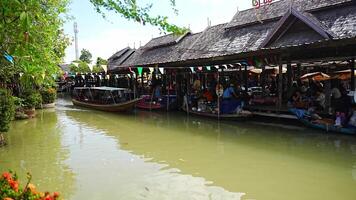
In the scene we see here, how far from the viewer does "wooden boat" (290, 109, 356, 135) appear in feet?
36.6

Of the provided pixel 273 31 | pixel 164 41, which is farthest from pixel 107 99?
pixel 273 31

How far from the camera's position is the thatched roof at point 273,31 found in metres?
12.4

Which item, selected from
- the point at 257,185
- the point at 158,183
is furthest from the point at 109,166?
the point at 257,185

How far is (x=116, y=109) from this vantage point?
20.1 metres

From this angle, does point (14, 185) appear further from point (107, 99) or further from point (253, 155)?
point (107, 99)

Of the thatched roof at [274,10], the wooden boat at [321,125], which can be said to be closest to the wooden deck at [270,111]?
the wooden boat at [321,125]

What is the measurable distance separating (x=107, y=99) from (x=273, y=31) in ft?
38.2

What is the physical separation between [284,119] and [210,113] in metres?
3.51

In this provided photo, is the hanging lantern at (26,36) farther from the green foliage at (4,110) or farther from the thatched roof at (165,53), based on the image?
the thatched roof at (165,53)

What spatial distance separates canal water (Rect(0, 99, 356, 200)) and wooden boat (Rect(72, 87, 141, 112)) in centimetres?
506

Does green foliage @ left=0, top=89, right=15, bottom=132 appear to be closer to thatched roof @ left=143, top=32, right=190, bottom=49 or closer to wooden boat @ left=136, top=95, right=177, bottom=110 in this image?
wooden boat @ left=136, top=95, right=177, bottom=110

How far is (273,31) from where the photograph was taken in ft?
45.2

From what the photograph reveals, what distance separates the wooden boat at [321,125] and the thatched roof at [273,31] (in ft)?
8.60

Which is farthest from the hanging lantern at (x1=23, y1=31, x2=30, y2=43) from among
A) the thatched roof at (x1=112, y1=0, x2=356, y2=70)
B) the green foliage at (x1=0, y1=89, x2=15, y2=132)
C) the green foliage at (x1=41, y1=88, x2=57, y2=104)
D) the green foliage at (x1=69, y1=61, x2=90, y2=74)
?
the green foliage at (x1=69, y1=61, x2=90, y2=74)
